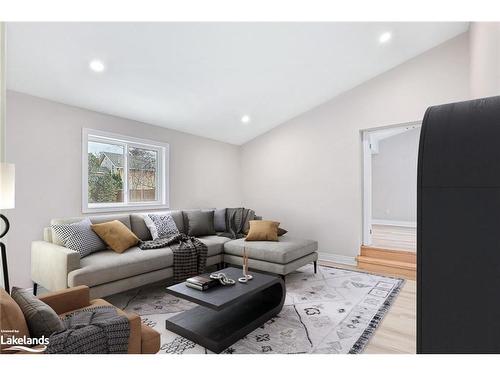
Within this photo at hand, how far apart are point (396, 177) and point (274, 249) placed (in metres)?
5.41

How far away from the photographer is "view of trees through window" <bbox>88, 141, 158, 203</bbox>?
146 inches

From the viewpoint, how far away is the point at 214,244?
3738 millimetres

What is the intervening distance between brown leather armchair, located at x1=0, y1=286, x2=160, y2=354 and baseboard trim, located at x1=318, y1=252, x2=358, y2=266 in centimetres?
352

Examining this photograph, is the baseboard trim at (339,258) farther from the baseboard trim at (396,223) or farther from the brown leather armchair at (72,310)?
the brown leather armchair at (72,310)

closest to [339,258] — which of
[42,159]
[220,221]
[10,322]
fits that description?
[220,221]

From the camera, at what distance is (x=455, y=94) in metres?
3.60

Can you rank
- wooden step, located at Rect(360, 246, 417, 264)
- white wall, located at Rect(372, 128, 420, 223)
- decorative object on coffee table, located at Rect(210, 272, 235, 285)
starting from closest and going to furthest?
decorative object on coffee table, located at Rect(210, 272, 235, 285), wooden step, located at Rect(360, 246, 417, 264), white wall, located at Rect(372, 128, 420, 223)

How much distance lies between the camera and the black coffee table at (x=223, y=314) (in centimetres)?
201

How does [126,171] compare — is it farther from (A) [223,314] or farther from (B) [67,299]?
(A) [223,314]

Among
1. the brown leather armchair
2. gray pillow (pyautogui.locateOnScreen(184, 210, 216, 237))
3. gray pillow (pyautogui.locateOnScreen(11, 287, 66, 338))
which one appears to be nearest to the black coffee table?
the brown leather armchair

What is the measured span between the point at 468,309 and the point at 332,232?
3.95m

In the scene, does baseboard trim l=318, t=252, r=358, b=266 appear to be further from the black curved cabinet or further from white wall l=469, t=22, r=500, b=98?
the black curved cabinet

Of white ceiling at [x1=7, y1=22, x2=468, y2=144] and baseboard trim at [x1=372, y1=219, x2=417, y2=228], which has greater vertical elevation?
white ceiling at [x1=7, y1=22, x2=468, y2=144]
